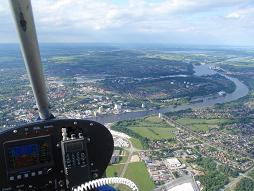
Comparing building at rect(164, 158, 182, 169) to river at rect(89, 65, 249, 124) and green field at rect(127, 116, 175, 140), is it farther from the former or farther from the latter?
river at rect(89, 65, 249, 124)

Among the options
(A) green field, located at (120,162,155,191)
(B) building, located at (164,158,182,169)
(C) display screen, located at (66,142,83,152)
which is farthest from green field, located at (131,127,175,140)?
(C) display screen, located at (66,142,83,152)

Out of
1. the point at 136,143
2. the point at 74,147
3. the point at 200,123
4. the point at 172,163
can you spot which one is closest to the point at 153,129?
the point at 136,143

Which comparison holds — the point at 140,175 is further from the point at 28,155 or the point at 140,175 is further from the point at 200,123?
the point at 28,155

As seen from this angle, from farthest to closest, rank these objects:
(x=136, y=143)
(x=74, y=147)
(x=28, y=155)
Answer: (x=136, y=143), (x=28, y=155), (x=74, y=147)

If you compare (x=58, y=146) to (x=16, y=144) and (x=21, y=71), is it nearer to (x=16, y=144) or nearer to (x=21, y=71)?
(x=16, y=144)

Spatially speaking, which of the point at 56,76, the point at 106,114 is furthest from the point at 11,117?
the point at 56,76
